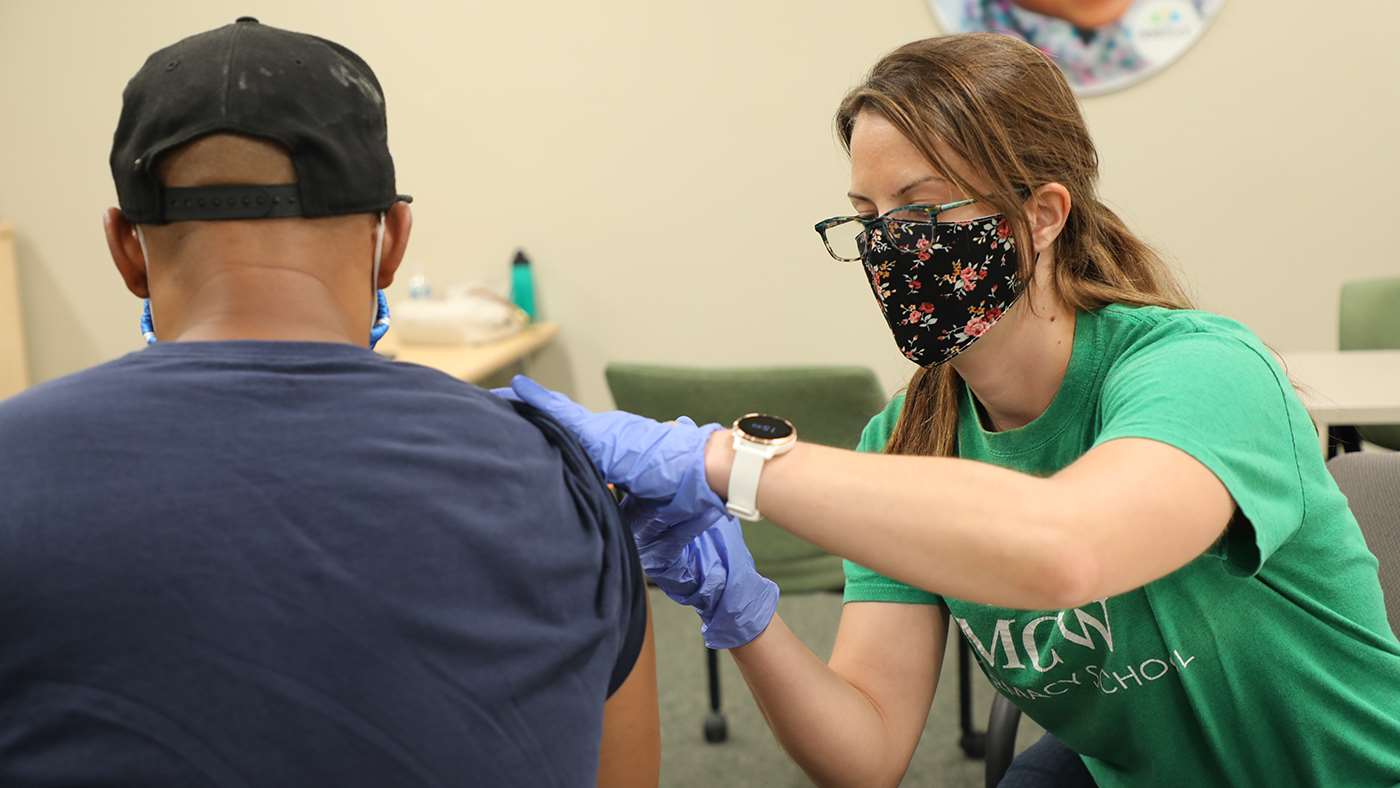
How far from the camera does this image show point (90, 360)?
3.88m

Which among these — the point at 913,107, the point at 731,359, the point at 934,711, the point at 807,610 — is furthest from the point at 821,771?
the point at 731,359

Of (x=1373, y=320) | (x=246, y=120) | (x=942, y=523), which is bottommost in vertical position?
(x=1373, y=320)

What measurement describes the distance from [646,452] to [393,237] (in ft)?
0.83

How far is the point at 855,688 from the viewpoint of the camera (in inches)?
50.4

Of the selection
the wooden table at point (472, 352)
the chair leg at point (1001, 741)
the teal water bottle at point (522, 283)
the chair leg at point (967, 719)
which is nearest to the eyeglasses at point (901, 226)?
the chair leg at point (1001, 741)

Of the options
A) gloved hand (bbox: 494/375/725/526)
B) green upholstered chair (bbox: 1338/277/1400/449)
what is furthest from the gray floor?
gloved hand (bbox: 494/375/725/526)

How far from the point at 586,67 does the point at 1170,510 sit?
2.98 meters

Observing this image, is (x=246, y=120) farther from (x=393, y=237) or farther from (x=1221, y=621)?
(x=1221, y=621)

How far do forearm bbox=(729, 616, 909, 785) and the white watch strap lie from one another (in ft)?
1.04

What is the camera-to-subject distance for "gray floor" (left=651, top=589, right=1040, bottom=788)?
2.51 m

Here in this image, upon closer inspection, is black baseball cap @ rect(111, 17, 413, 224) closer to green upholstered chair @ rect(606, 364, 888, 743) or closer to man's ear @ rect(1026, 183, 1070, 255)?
man's ear @ rect(1026, 183, 1070, 255)

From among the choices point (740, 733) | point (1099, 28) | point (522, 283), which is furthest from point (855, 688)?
point (1099, 28)

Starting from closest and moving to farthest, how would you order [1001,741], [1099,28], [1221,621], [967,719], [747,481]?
[747,481]
[1221,621]
[1001,741]
[967,719]
[1099,28]

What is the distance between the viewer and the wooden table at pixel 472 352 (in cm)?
301
